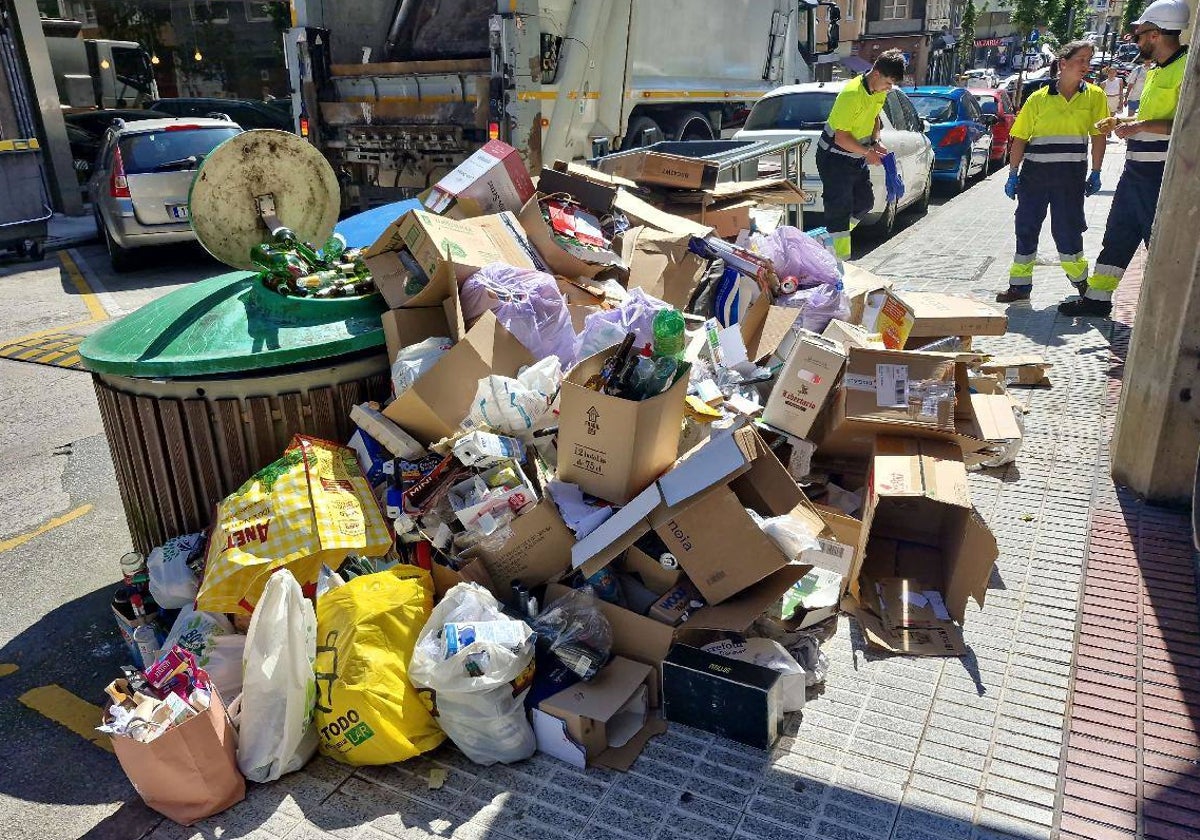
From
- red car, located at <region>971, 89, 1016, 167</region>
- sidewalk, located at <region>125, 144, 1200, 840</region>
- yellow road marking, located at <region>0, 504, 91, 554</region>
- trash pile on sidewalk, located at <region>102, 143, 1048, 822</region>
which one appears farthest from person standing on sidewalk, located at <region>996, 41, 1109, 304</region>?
red car, located at <region>971, 89, 1016, 167</region>

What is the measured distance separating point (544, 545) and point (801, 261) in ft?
7.94

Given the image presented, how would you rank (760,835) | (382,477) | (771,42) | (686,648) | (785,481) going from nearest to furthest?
(760,835) < (686,648) < (785,481) < (382,477) < (771,42)

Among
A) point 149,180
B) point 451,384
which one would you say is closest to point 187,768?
point 451,384

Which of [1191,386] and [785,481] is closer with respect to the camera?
[785,481]

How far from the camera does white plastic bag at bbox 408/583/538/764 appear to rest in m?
2.53

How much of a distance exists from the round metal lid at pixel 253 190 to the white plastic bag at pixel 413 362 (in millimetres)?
1043

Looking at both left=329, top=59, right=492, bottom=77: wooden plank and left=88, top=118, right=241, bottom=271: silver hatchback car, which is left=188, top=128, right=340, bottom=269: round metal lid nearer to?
left=329, top=59, right=492, bottom=77: wooden plank

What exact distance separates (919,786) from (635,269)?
2.63 meters

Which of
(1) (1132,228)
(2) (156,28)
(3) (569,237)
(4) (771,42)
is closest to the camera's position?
(3) (569,237)

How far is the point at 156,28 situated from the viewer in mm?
25375

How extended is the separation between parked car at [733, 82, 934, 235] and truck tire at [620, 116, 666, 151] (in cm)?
102

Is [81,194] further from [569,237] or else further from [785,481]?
[785,481]

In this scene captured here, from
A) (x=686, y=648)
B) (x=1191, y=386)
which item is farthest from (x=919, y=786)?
(x=1191, y=386)

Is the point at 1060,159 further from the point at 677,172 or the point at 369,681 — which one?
the point at 369,681
